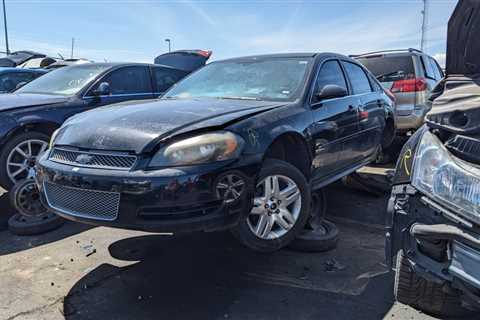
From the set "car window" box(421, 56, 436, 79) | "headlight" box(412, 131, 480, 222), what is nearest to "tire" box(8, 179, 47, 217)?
"headlight" box(412, 131, 480, 222)

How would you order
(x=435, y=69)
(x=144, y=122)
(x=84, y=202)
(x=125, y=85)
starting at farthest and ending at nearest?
1. (x=435, y=69)
2. (x=125, y=85)
3. (x=144, y=122)
4. (x=84, y=202)

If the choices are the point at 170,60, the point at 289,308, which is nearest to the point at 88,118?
the point at 289,308

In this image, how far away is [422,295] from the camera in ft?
7.68

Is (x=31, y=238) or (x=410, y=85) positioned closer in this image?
(x=31, y=238)

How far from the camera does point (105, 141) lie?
2611 millimetres

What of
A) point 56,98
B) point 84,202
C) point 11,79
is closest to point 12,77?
point 11,79

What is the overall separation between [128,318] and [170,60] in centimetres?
659

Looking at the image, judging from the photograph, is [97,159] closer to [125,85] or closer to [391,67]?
[125,85]

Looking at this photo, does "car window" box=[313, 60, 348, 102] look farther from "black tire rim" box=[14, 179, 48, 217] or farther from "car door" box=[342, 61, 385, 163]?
"black tire rim" box=[14, 179, 48, 217]

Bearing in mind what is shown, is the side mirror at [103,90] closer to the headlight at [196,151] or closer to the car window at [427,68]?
the headlight at [196,151]

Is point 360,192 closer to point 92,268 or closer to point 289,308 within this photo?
point 289,308

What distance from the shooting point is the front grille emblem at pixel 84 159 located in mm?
2609

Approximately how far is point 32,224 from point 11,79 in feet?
15.7

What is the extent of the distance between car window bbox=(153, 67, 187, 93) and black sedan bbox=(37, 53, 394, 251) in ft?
7.79
